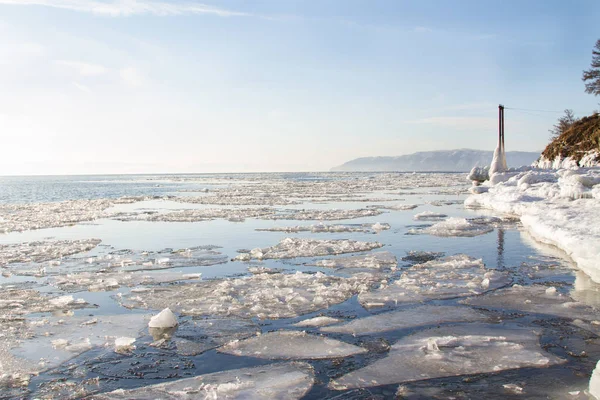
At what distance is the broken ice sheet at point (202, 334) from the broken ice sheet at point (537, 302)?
3320 mm

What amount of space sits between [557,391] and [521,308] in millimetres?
2652

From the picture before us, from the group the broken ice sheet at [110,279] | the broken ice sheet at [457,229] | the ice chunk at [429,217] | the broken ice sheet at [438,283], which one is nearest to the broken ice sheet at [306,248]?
the broken ice sheet at [110,279]

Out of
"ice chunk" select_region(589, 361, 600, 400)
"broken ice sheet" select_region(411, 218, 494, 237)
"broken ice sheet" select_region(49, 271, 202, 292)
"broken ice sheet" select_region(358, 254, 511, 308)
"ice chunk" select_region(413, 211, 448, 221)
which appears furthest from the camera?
"ice chunk" select_region(413, 211, 448, 221)

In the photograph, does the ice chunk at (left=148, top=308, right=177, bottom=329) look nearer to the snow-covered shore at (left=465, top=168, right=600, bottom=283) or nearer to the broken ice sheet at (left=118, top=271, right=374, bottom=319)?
the broken ice sheet at (left=118, top=271, right=374, bottom=319)

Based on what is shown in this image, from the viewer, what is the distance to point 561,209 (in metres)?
13.6

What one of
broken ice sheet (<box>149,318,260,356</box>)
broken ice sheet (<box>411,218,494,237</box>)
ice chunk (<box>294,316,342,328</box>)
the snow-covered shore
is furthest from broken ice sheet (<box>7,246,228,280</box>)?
the snow-covered shore

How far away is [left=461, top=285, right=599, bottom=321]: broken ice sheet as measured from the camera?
20.5ft

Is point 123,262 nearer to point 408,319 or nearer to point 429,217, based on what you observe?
point 408,319

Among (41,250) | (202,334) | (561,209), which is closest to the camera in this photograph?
(202,334)

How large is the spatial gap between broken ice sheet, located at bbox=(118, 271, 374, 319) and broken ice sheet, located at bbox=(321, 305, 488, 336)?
0.91m

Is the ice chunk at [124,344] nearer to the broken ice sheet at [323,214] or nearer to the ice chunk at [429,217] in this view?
the broken ice sheet at [323,214]

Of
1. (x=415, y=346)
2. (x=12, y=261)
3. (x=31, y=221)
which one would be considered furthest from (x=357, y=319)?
(x=31, y=221)

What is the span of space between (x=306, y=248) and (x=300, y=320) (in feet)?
18.0

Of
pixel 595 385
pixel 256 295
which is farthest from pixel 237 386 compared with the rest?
pixel 256 295
